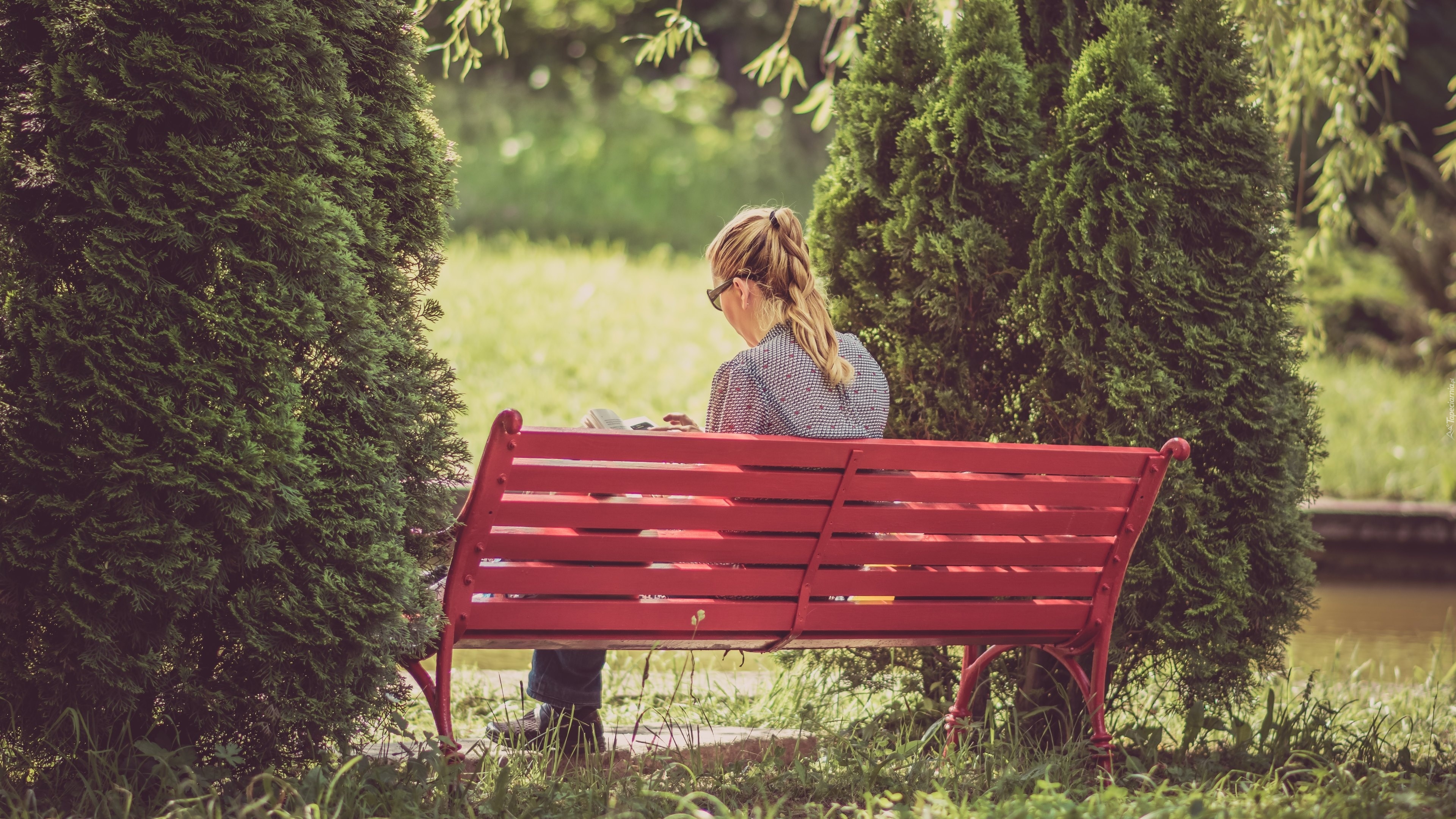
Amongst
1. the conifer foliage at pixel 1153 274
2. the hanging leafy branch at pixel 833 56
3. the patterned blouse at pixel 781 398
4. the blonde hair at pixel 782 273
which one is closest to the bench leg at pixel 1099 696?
the conifer foliage at pixel 1153 274

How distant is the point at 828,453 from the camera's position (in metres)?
3.06

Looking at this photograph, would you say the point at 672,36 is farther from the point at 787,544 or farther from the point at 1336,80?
the point at 1336,80

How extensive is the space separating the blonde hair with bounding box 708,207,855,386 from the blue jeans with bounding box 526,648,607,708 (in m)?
1.01

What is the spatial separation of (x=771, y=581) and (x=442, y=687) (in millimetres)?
793

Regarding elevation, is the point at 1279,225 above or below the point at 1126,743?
above

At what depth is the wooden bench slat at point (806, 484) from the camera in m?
2.89

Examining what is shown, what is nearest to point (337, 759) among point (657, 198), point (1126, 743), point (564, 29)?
point (1126, 743)

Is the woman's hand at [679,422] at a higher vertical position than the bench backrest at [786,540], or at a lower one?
higher

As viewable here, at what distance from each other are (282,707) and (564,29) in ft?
76.0

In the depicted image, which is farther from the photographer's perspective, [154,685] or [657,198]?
[657,198]

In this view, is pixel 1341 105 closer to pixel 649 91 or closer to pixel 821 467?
pixel 821 467

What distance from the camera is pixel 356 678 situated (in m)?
2.91

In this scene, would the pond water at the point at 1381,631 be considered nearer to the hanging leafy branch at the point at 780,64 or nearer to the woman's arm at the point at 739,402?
the woman's arm at the point at 739,402

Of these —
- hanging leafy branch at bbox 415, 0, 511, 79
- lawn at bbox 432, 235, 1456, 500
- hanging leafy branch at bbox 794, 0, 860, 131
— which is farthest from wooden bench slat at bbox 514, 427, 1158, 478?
lawn at bbox 432, 235, 1456, 500
